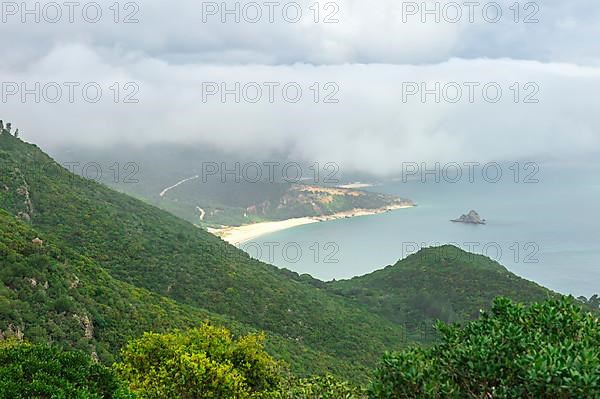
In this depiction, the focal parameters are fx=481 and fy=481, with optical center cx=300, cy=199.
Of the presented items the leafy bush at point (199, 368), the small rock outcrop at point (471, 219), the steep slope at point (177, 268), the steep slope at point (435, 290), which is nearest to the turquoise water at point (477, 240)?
the small rock outcrop at point (471, 219)

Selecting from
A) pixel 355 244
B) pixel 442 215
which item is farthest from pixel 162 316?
pixel 442 215

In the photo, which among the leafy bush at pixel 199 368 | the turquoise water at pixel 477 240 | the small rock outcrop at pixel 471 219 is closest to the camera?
the leafy bush at pixel 199 368

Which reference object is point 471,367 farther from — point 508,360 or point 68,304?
point 68,304

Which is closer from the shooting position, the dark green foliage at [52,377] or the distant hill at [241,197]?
the dark green foliage at [52,377]

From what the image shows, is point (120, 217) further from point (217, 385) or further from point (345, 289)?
point (217, 385)

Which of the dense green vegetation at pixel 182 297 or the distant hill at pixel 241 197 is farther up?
the distant hill at pixel 241 197

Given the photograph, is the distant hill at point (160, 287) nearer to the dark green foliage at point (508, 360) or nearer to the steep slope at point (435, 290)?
the steep slope at point (435, 290)
